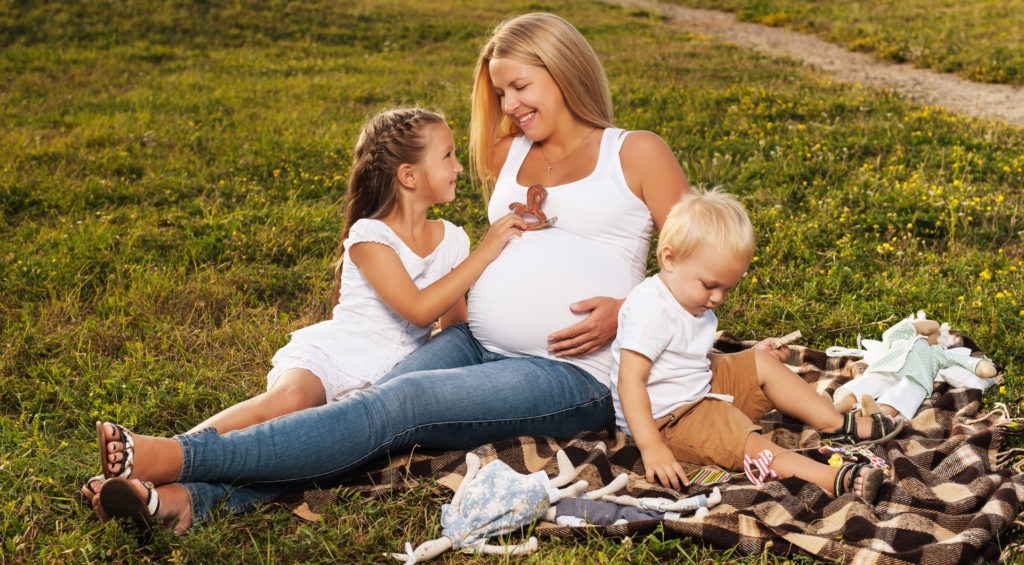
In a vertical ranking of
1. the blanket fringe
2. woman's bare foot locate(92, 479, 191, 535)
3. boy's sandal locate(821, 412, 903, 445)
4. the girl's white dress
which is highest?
the girl's white dress

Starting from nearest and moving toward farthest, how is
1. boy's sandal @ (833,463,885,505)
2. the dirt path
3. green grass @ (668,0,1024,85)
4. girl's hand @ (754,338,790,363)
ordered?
boy's sandal @ (833,463,885,505)
girl's hand @ (754,338,790,363)
the dirt path
green grass @ (668,0,1024,85)

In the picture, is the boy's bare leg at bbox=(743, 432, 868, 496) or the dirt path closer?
the boy's bare leg at bbox=(743, 432, 868, 496)

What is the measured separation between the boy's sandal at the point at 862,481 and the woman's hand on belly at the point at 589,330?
0.88m

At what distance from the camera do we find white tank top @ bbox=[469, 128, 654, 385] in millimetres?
2961

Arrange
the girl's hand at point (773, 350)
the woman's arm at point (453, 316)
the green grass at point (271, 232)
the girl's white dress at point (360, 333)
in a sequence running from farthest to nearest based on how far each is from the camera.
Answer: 1. the woman's arm at point (453, 316)
2. the girl's hand at point (773, 350)
3. the girl's white dress at point (360, 333)
4. the green grass at point (271, 232)

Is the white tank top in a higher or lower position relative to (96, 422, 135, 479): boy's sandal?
higher

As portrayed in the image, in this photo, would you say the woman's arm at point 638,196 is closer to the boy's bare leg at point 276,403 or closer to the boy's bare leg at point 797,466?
the boy's bare leg at point 797,466

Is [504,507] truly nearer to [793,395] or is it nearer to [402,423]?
[402,423]

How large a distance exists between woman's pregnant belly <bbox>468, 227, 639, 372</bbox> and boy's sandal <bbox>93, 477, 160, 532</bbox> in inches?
51.5

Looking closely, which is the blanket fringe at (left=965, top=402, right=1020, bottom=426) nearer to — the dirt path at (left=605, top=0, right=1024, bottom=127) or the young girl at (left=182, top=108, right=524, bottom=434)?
the young girl at (left=182, top=108, right=524, bottom=434)

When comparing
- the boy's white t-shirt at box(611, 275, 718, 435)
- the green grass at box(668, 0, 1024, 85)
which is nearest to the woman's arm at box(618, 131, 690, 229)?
the boy's white t-shirt at box(611, 275, 718, 435)

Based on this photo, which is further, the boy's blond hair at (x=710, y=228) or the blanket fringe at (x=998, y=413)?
the blanket fringe at (x=998, y=413)

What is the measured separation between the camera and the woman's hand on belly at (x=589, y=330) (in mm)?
2887

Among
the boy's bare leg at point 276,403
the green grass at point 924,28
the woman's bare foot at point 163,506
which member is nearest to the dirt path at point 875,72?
the green grass at point 924,28
